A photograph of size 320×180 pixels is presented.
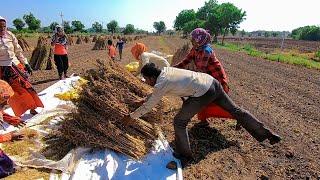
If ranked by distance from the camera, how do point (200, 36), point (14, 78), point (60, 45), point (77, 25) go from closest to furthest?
point (200, 36)
point (14, 78)
point (60, 45)
point (77, 25)

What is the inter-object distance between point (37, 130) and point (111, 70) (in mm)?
1459

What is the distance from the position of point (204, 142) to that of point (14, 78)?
338 centimetres

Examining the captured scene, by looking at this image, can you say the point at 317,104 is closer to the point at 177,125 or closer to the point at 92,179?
the point at 177,125

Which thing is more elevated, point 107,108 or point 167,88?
point 167,88

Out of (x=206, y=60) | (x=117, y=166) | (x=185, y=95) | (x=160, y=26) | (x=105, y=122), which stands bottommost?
(x=160, y=26)

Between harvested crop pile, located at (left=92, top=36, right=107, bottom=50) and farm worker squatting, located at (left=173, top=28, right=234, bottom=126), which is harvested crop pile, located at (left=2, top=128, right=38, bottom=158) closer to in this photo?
farm worker squatting, located at (left=173, top=28, right=234, bottom=126)

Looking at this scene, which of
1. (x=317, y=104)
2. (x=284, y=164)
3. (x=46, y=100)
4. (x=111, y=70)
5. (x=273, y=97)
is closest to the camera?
(x=284, y=164)

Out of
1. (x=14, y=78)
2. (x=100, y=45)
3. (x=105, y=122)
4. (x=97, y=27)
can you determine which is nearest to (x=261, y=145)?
(x=105, y=122)

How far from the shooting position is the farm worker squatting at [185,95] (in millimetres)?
4566

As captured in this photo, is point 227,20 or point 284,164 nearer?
point 284,164

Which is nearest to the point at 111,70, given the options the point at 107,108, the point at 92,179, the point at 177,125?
the point at 107,108

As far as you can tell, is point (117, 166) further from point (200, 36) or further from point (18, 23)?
point (18, 23)

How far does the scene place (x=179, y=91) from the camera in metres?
4.73

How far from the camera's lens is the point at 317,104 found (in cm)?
940
